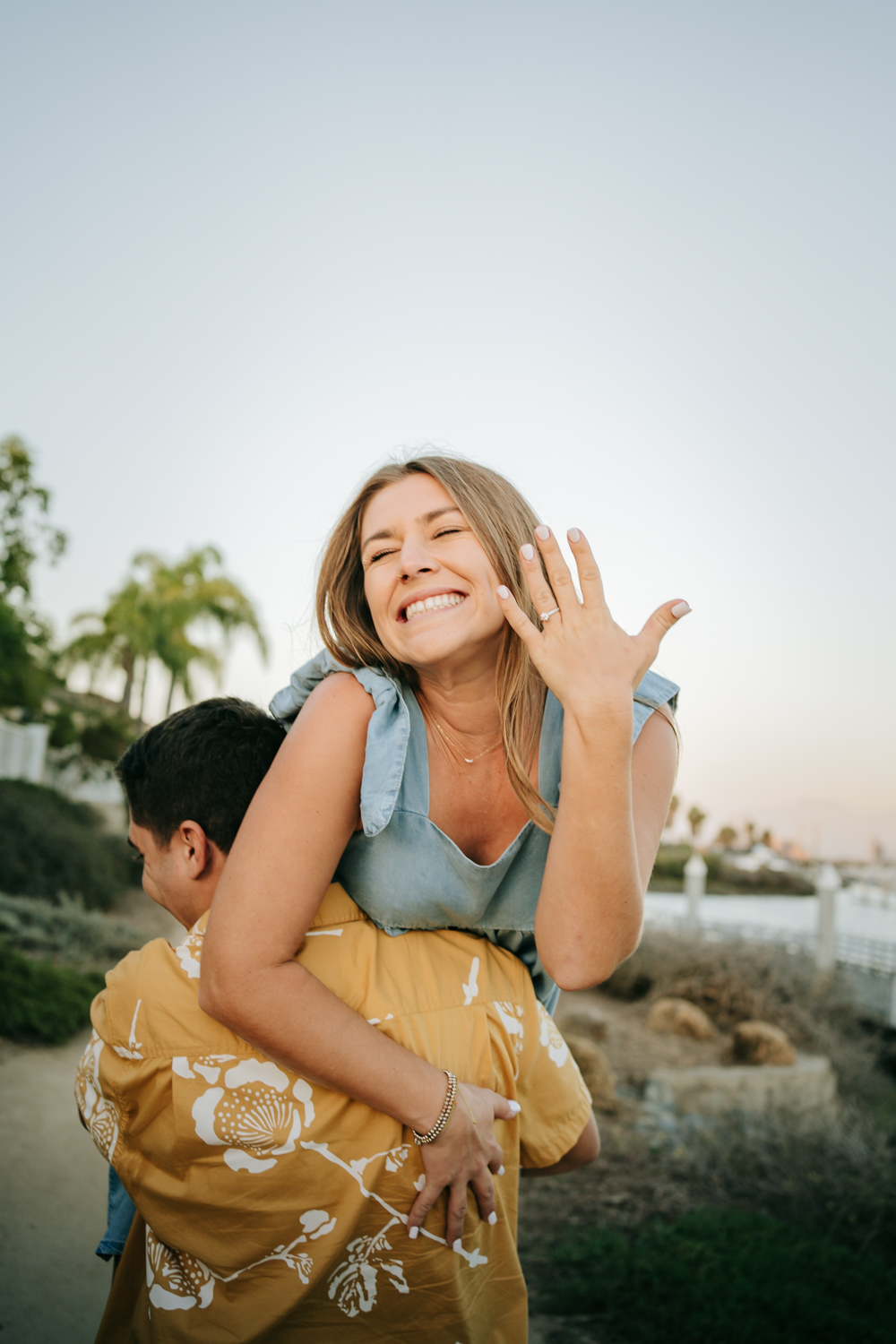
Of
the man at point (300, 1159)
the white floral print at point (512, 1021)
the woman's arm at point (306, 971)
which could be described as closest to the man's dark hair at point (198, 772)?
the man at point (300, 1159)

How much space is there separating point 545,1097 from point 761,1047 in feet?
28.3

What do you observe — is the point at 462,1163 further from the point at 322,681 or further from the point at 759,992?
the point at 759,992

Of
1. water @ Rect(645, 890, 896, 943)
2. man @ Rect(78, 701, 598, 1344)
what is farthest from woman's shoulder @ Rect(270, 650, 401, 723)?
water @ Rect(645, 890, 896, 943)

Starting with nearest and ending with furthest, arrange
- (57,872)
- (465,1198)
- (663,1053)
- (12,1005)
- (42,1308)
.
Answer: (465,1198), (42,1308), (12,1005), (663,1053), (57,872)

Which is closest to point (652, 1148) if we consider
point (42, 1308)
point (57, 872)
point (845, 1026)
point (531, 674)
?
point (42, 1308)

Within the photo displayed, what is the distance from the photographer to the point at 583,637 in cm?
154

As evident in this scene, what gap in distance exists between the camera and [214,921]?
5.31ft

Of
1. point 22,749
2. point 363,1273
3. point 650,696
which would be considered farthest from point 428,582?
point 22,749

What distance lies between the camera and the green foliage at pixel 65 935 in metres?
8.19

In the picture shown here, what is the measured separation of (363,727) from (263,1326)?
1110 mm

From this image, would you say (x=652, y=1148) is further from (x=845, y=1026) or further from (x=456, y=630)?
(x=845, y=1026)

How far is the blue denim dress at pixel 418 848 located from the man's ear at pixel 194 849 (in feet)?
1.31

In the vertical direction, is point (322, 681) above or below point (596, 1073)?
above

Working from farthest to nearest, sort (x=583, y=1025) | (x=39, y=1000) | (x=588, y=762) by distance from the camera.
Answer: (x=583, y=1025)
(x=39, y=1000)
(x=588, y=762)
